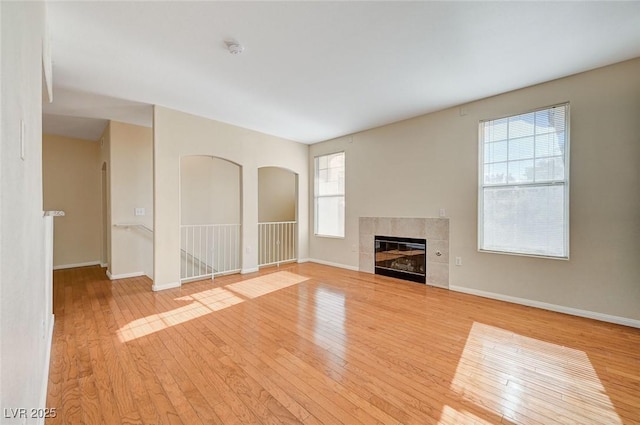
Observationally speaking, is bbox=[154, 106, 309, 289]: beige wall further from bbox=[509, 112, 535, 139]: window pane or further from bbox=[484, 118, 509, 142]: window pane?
bbox=[509, 112, 535, 139]: window pane

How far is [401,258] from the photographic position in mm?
4805

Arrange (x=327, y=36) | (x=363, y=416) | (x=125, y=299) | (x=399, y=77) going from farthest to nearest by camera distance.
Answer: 1. (x=125, y=299)
2. (x=399, y=77)
3. (x=327, y=36)
4. (x=363, y=416)

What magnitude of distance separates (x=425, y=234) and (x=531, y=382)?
266 centimetres

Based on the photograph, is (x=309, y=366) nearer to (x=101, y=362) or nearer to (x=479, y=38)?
(x=101, y=362)

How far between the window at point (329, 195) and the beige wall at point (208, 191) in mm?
2005

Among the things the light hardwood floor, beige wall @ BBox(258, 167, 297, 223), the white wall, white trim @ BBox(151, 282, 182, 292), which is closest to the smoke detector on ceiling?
the white wall

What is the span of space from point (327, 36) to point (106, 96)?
325 cm

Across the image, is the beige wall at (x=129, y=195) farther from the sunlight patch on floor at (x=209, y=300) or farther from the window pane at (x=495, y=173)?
the window pane at (x=495, y=173)

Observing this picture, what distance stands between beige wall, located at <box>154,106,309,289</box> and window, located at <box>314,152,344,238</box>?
2.92 ft

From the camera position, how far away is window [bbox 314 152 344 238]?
5840mm

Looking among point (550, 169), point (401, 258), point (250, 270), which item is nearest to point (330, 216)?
point (401, 258)

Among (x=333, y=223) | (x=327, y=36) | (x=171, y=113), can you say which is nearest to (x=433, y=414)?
(x=327, y=36)

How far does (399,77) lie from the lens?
10.4 ft

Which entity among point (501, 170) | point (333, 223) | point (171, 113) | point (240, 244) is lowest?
point (240, 244)
